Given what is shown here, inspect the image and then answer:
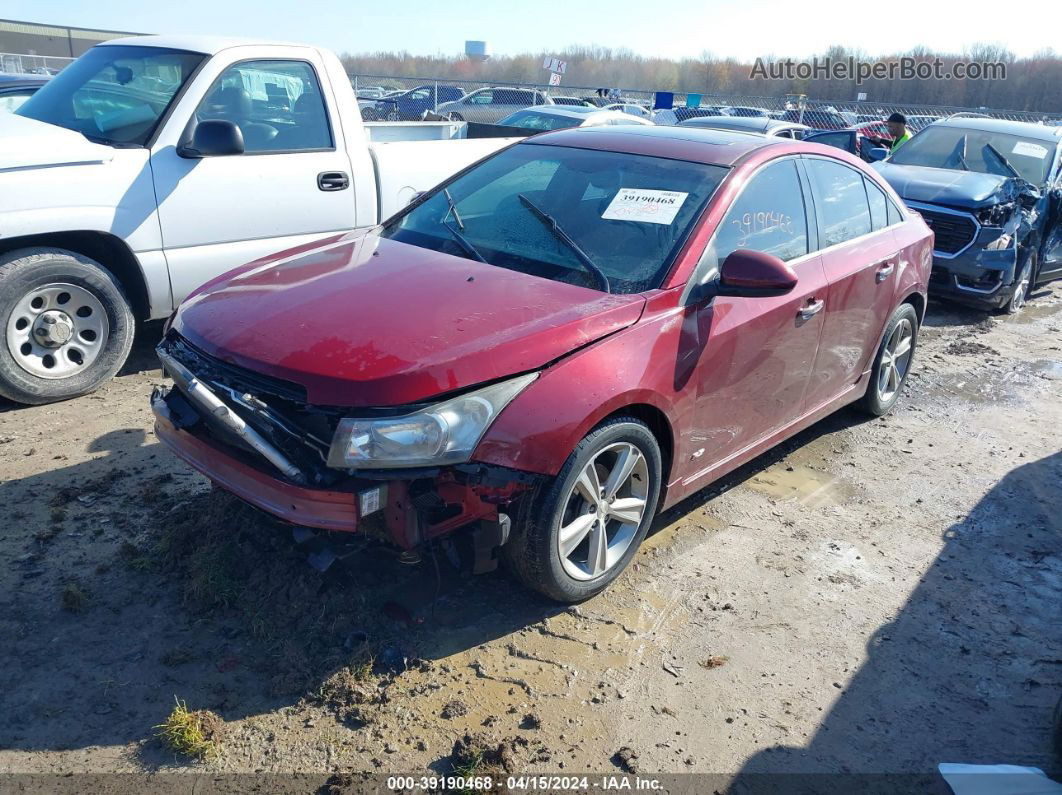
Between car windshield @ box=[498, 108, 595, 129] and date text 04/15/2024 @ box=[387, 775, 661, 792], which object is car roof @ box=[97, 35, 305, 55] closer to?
date text 04/15/2024 @ box=[387, 775, 661, 792]

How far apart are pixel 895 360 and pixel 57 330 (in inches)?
206

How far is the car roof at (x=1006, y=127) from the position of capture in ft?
32.8

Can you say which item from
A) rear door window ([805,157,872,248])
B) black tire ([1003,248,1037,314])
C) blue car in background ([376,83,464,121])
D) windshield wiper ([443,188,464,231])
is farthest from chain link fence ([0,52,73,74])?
rear door window ([805,157,872,248])

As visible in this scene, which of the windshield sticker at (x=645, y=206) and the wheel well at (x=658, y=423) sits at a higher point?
the windshield sticker at (x=645, y=206)

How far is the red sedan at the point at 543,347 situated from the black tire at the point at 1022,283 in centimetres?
522

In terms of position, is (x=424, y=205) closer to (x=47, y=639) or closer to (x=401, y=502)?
(x=401, y=502)

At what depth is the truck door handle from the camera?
602cm

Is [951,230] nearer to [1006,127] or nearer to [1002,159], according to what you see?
[1002,159]

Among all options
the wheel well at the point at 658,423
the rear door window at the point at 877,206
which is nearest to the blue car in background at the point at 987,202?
the rear door window at the point at 877,206

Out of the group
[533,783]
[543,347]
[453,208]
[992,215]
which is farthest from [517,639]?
[992,215]

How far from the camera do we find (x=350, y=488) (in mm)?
2918

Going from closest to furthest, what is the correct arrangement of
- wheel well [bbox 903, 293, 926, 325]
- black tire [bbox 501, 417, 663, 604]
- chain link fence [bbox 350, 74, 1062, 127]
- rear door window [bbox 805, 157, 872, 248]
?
black tire [bbox 501, 417, 663, 604] → rear door window [bbox 805, 157, 872, 248] → wheel well [bbox 903, 293, 926, 325] → chain link fence [bbox 350, 74, 1062, 127]

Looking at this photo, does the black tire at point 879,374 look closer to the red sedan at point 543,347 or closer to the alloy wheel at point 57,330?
the red sedan at point 543,347

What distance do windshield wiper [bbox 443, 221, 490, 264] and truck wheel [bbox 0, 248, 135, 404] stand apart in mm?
2368
